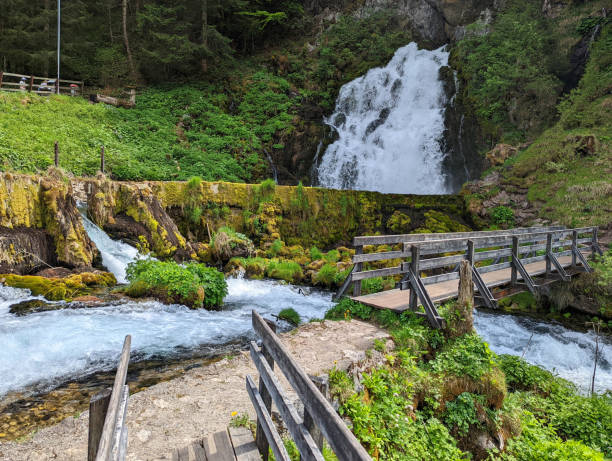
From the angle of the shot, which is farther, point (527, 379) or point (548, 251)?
point (548, 251)

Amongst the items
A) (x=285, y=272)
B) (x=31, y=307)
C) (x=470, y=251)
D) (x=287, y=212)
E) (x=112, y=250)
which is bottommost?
(x=31, y=307)

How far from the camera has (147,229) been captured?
11.8 metres

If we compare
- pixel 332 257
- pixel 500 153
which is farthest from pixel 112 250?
pixel 500 153

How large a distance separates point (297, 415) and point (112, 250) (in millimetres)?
10719

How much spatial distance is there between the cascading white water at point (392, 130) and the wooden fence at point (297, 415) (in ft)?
60.3

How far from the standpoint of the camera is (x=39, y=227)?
30.8 ft

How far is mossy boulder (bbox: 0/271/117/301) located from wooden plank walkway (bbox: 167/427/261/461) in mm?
6655

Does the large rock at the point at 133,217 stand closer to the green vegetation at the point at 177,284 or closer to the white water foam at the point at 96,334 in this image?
the green vegetation at the point at 177,284

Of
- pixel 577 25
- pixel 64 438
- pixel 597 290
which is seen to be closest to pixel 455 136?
pixel 577 25

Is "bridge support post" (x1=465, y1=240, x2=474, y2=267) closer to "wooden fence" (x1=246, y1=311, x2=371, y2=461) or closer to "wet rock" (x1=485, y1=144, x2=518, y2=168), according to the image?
"wooden fence" (x1=246, y1=311, x2=371, y2=461)

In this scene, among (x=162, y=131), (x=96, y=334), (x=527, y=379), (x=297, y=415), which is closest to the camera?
(x=297, y=415)

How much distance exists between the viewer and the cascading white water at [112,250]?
10211mm

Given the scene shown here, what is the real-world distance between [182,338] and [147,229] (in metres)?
6.38

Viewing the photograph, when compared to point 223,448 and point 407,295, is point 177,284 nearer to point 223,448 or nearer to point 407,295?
point 407,295
